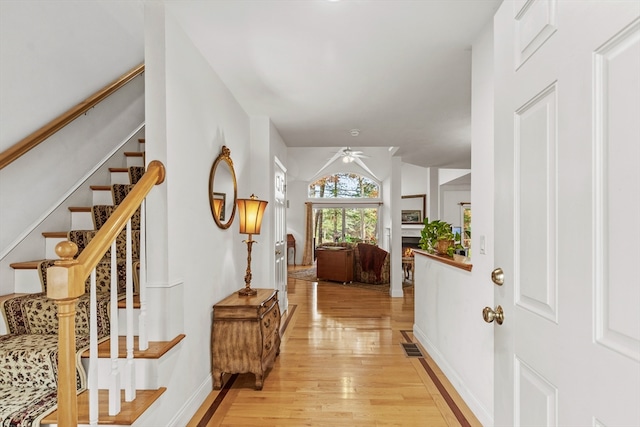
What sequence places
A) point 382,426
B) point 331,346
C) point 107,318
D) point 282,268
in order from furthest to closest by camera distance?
point 282,268
point 331,346
point 382,426
point 107,318

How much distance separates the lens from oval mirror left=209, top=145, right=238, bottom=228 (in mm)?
2539

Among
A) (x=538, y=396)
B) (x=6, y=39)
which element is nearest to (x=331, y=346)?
(x=538, y=396)

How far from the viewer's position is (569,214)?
75 centimetres

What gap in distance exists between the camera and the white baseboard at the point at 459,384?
1.97 m

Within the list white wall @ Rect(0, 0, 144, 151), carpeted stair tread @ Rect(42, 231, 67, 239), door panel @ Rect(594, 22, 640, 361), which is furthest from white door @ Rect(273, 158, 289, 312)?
door panel @ Rect(594, 22, 640, 361)

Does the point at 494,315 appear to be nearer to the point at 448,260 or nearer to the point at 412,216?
the point at 448,260

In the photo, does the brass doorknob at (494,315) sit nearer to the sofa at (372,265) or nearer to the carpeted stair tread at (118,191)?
the carpeted stair tread at (118,191)

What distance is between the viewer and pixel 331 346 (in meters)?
3.33

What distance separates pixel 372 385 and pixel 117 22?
3758 millimetres

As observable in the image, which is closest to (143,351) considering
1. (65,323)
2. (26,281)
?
(65,323)

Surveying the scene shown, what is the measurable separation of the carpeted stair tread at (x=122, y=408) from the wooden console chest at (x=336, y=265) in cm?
554

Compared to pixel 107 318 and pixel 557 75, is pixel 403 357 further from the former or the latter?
pixel 557 75

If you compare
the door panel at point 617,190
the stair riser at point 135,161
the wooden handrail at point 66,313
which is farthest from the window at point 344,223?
the door panel at point 617,190

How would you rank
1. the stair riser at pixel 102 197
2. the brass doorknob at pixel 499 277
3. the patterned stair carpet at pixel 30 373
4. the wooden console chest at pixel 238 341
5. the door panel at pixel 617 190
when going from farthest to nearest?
the stair riser at pixel 102 197 → the wooden console chest at pixel 238 341 → the patterned stair carpet at pixel 30 373 → the brass doorknob at pixel 499 277 → the door panel at pixel 617 190
